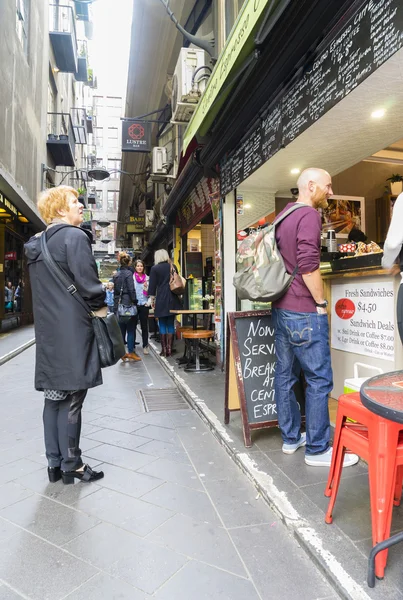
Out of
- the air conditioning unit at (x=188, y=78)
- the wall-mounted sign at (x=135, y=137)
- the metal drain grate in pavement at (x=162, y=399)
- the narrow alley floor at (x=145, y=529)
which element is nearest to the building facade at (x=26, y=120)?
the wall-mounted sign at (x=135, y=137)

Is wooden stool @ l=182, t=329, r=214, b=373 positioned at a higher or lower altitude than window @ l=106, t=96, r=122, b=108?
lower

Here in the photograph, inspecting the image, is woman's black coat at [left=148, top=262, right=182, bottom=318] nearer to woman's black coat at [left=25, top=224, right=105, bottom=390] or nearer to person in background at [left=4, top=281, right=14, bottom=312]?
woman's black coat at [left=25, top=224, right=105, bottom=390]

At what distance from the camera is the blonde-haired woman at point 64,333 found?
102 inches

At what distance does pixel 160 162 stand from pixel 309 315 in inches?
369

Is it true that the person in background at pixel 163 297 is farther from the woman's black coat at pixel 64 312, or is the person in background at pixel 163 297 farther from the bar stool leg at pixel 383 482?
the bar stool leg at pixel 383 482

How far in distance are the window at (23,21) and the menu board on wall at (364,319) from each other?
12.1m

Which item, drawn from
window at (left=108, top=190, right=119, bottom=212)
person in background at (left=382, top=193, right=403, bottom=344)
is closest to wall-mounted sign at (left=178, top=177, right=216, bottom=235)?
person in background at (left=382, top=193, right=403, bottom=344)

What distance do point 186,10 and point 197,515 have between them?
32.1ft

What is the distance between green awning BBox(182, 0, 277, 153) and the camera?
11.2 ft

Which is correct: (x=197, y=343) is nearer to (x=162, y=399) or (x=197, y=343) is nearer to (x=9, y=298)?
(x=162, y=399)

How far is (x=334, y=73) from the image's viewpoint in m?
3.18

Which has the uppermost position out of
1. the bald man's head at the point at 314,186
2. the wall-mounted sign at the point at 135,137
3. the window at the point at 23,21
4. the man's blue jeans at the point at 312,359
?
the window at the point at 23,21

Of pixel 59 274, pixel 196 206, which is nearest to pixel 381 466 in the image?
pixel 59 274

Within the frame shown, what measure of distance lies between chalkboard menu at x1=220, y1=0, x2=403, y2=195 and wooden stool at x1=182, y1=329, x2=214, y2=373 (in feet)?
8.53
